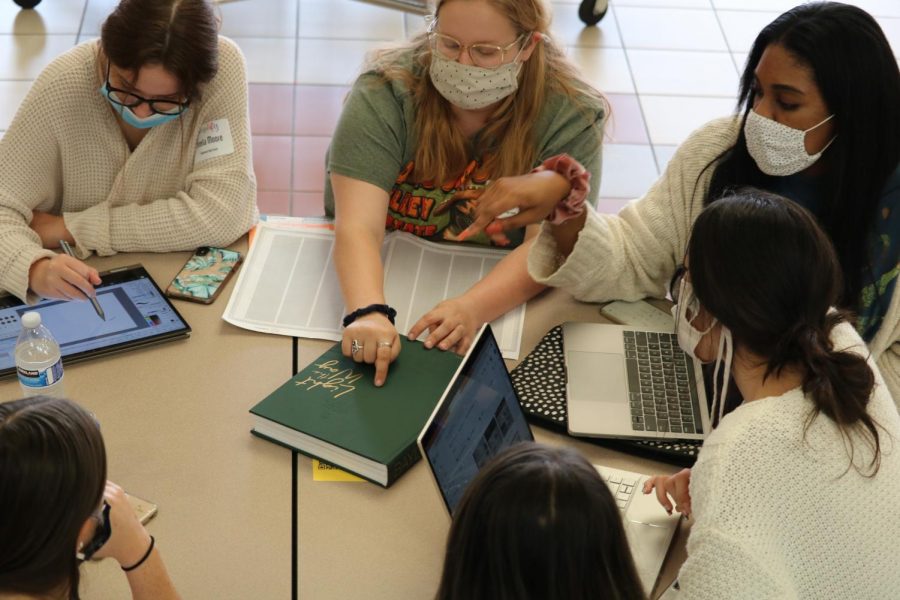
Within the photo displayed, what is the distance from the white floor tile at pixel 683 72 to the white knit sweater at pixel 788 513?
3016mm

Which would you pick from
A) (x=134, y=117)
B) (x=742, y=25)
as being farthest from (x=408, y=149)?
(x=742, y=25)

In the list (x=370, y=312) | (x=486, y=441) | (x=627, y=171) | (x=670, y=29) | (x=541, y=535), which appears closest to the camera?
(x=541, y=535)

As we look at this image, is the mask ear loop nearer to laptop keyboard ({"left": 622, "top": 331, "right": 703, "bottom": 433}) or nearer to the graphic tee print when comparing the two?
laptop keyboard ({"left": 622, "top": 331, "right": 703, "bottom": 433})

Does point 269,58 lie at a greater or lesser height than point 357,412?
lesser

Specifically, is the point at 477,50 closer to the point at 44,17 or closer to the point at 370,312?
the point at 370,312

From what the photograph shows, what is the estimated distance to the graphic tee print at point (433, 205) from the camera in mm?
2072

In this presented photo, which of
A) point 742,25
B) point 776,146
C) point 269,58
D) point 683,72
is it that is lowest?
point 269,58

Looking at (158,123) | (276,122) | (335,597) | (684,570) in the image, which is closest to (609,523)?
(684,570)

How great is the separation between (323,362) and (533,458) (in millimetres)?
719

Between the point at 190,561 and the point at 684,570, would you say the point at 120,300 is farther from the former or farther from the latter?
the point at 684,570

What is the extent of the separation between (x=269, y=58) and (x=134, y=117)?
2345 mm

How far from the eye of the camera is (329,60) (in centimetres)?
419

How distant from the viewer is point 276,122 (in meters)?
3.81

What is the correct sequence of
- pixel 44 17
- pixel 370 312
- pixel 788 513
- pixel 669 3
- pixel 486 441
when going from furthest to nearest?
pixel 669 3, pixel 44 17, pixel 370 312, pixel 486 441, pixel 788 513
